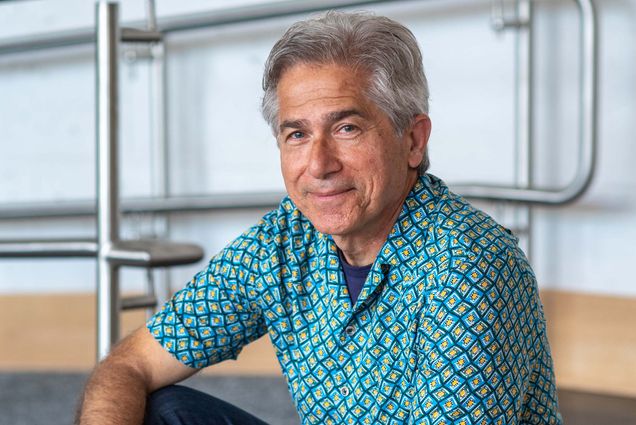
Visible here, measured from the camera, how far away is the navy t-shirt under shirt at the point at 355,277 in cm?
162

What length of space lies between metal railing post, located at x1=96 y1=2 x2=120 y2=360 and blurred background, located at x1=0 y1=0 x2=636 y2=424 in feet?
0.12

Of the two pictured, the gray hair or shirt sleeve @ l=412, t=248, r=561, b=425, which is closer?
shirt sleeve @ l=412, t=248, r=561, b=425

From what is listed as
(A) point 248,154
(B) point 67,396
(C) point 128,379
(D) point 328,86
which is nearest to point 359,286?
(D) point 328,86

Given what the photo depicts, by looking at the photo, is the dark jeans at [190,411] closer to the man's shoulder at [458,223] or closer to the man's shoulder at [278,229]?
the man's shoulder at [278,229]

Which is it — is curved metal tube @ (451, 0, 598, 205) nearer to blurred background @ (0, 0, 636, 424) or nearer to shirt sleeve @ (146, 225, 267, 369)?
blurred background @ (0, 0, 636, 424)

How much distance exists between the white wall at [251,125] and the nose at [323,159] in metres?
1.28

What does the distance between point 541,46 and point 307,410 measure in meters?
1.51

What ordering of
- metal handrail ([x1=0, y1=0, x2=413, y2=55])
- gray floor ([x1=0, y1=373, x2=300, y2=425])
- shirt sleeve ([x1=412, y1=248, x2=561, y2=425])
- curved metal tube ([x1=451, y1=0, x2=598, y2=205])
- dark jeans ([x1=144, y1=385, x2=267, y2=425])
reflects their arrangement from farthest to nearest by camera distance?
gray floor ([x1=0, y1=373, x2=300, y2=425]) → metal handrail ([x1=0, y1=0, x2=413, y2=55]) → curved metal tube ([x1=451, y1=0, x2=598, y2=205]) → dark jeans ([x1=144, y1=385, x2=267, y2=425]) → shirt sleeve ([x1=412, y1=248, x2=561, y2=425])

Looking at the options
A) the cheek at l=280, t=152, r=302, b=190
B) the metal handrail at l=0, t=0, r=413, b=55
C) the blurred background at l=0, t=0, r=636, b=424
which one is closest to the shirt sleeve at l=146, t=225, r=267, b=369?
the cheek at l=280, t=152, r=302, b=190

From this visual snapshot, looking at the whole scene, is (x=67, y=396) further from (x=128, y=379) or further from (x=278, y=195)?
(x=128, y=379)

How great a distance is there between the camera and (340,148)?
1.57 meters

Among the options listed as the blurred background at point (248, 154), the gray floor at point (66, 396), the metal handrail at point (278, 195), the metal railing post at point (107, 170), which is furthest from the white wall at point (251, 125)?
the metal railing post at point (107, 170)

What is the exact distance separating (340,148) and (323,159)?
0.04 meters

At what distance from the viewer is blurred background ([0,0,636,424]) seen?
2.70m
